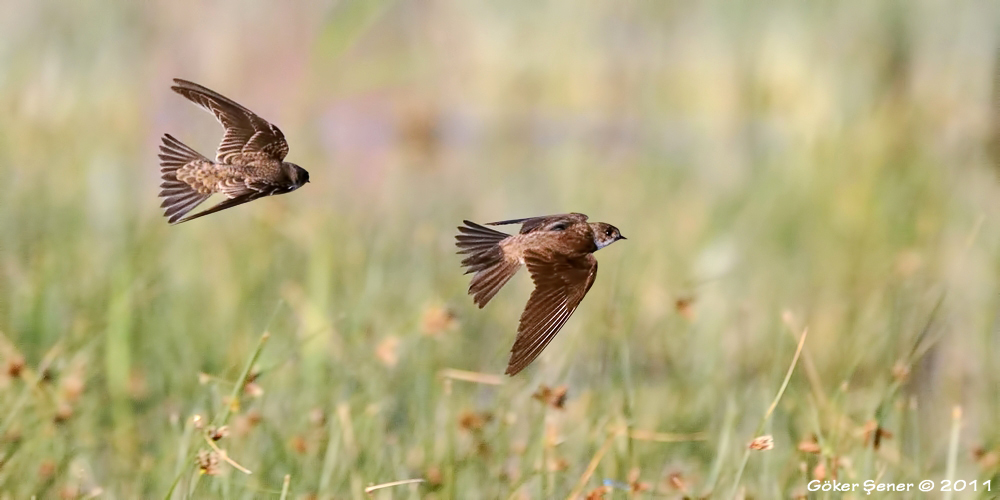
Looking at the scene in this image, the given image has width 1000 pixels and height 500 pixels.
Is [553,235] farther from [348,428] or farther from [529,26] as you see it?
[529,26]

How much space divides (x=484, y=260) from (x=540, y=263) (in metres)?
0.06

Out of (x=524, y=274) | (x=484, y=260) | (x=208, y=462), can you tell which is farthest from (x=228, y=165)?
(x=524, y=274)

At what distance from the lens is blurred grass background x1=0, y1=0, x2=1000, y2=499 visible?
165cm

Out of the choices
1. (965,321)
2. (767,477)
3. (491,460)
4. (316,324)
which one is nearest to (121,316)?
(316,324)

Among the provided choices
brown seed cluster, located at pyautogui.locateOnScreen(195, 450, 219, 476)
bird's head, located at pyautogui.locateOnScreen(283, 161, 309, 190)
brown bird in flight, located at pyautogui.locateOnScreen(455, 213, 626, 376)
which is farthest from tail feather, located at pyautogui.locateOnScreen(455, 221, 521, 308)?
brown seed cluster, located at pyautogui.locateOnScreen(195, 450, 219, 476)

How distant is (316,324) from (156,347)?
31 cm

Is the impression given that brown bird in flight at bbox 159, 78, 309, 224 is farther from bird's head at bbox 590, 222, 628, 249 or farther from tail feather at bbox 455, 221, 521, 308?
bird's head at bbox 590, 222, 628, 249

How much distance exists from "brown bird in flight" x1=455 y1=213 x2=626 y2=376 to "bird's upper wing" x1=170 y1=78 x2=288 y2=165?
0.13 metres

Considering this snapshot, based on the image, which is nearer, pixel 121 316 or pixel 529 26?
pixel 121 316

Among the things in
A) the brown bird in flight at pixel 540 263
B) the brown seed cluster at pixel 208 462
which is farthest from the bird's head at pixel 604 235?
the brown seed cluster at pixel 208 462

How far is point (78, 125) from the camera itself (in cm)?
267

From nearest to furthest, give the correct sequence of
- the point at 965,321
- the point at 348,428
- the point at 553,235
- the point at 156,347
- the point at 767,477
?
the point at 553,235 < the point at 348,428 < the point at 767,477 < the point at 156,347 < the point at 965,321

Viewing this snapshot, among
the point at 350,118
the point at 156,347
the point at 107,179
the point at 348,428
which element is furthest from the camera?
the point at 350,118

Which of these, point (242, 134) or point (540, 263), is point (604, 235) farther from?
point (242, 134)
